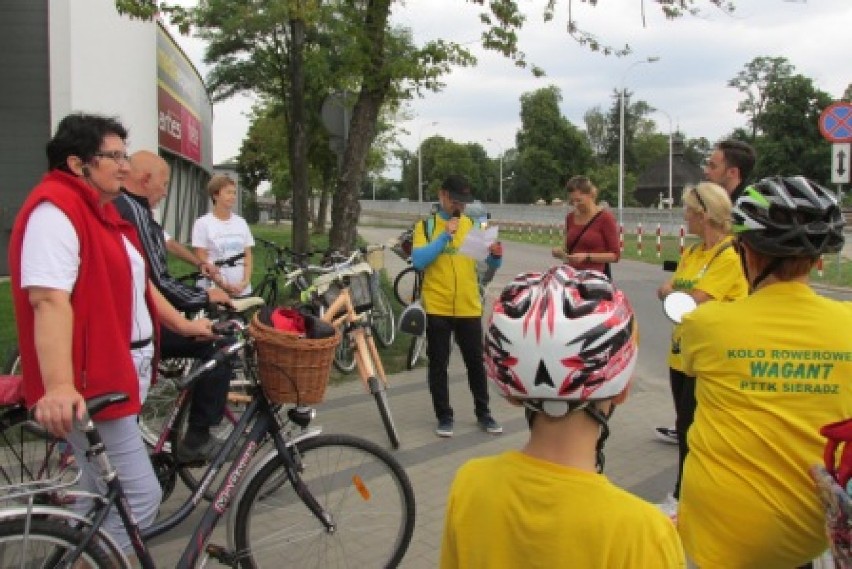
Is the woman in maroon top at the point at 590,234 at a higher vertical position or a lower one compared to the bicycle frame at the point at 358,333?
higher

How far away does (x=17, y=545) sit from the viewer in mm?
2564

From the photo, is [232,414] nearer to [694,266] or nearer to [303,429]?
[303,429]

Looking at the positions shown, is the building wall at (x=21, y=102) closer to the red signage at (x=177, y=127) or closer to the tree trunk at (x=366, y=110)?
the tree trunk at (x=366, y=110)

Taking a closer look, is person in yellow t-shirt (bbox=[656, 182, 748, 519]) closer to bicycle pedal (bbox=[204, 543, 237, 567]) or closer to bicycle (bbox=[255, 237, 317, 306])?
bicycle pedal (bbox=[204, 543, 237, 567])

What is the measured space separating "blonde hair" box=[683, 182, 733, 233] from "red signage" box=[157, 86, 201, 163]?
19581 millimetres

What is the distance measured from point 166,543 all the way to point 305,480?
3.65ft

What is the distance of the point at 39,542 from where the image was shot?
259 cm

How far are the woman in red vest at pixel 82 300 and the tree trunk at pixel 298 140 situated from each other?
10280 millimetres

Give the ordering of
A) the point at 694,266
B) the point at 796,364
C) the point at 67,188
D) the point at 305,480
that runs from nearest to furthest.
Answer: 1. the point at 796,364
2. the point at 67,188
3. the point at 305,480
4. the point at 694,266

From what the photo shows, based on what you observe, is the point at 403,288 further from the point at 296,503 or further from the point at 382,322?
the point at 296,503

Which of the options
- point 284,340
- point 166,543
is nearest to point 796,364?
point 284,340

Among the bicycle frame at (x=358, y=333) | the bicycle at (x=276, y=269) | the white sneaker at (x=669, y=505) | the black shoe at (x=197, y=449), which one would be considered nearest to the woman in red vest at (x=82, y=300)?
the black shoe at (x=197, y=449)

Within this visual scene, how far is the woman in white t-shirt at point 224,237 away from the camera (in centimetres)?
745

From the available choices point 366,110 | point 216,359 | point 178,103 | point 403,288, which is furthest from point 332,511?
point 178,103
